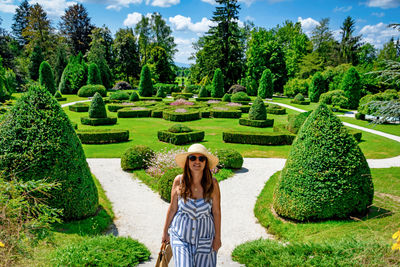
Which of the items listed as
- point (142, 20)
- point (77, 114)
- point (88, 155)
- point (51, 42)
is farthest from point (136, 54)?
point (88, 155)

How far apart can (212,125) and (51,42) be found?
1760 inches

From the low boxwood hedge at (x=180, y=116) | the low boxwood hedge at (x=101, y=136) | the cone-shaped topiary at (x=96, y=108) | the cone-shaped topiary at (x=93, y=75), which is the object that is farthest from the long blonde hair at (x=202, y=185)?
the cone-shaped topiary at (x=93, y=75)

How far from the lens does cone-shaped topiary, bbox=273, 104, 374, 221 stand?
249 inches

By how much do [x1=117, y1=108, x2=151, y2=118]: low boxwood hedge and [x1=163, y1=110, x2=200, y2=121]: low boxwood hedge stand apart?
236 cm

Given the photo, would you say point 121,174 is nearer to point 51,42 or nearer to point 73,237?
point 73,237

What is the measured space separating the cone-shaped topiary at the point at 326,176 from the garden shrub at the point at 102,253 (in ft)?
12.6

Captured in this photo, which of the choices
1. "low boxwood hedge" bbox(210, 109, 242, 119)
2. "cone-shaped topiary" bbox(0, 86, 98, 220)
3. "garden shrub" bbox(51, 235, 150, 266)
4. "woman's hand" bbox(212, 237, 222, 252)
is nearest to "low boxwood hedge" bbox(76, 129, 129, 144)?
"cone-shaped topiary" bbox(0, 86, 98, 220)

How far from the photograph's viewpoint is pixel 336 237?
18.6 feet

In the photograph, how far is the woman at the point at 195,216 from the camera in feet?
10.7

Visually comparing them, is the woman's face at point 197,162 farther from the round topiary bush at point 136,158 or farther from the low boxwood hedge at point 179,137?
the low boxwood hedge at point 179,137

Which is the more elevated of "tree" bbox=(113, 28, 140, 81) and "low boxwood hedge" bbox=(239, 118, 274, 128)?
"tree" bbox=(113, 28, 140, 81)

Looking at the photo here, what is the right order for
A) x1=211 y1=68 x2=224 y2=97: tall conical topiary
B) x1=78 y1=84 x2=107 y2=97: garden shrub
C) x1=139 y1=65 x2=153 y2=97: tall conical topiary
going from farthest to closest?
x1=211 y1=68 x2=224 y2=97: tall conical topiary → x1=139 y1=65 x2=153 y2=97: tall conical topiary → x1=78 y1=84 x2=107 y2=97: garden shrub

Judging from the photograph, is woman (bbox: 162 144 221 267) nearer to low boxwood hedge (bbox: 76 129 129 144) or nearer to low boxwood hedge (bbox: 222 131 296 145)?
low boxwood hedge (bbox: 222 131 296 145)

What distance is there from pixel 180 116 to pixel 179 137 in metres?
8.27
